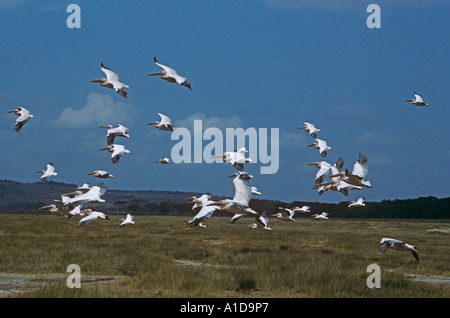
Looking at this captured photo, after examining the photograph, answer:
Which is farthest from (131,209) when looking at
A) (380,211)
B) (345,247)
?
(345,247)

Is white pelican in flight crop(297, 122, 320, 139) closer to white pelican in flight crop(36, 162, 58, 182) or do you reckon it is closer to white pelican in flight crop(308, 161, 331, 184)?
white pelican in flight crop(308, 161, 331, 184)

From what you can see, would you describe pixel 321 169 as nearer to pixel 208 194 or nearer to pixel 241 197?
pixel 208 194

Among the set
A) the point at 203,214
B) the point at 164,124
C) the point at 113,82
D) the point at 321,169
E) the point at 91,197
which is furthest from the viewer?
the point at 321,169

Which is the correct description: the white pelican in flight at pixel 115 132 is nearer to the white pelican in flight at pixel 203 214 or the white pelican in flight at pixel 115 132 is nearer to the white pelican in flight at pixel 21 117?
the white pelican in flight at pixel 21 117

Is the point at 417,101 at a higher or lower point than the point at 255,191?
higher

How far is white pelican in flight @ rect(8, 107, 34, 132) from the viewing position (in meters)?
22.7

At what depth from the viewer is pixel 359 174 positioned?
60.7ft

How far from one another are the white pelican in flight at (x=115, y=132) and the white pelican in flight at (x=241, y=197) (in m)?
7.95

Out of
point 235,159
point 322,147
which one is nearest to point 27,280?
point 235,159

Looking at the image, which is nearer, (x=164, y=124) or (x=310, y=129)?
(x=164, y=124)

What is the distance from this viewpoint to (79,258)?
70.0 feet

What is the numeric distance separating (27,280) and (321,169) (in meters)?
11.1
